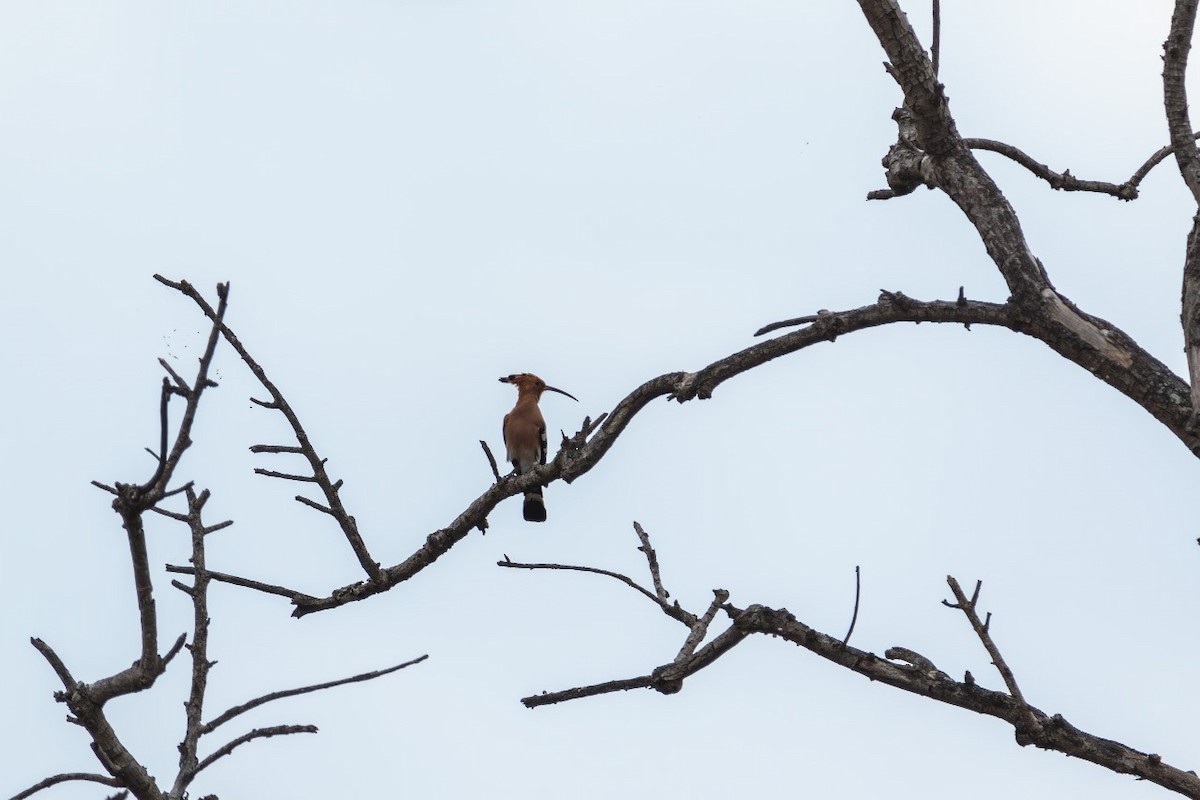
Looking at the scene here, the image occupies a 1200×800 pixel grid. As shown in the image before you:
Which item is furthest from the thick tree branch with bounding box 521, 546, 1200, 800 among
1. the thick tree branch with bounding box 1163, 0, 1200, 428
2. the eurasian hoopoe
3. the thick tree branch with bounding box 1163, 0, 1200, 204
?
the eurasian hoopoe

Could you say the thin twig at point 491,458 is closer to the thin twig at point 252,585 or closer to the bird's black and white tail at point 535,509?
the thin twig at point 252,585

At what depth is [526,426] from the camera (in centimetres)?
1191

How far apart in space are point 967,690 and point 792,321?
127 cm

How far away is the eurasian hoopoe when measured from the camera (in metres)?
11.9

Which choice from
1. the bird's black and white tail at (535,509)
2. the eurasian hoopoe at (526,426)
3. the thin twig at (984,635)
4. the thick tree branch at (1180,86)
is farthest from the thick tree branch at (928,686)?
the bird's black and white tail at (535,509)

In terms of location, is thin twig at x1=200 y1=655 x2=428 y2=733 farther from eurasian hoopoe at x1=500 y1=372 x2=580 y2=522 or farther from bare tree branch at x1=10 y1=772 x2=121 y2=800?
eurasian hoopoe at x1=500 y1=372 x2=580 y2=522

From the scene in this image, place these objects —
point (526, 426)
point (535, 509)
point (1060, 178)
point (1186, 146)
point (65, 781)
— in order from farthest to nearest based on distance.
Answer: point (535, 509)
point (526, 426)
point (1060, 178)
point (1186, 146)
point (65, 781)

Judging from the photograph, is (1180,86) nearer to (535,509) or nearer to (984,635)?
(984,635)

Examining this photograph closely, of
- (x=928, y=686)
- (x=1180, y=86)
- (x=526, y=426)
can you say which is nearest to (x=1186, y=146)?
(x=1180, y=86)

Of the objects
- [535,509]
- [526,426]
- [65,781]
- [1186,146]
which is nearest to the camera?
[65,781]

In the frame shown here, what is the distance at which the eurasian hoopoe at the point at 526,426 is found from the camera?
39.2ft

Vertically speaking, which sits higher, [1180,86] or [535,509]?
[535,509]

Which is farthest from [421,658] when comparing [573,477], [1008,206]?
[1008,206]

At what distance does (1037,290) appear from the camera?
4.30m
